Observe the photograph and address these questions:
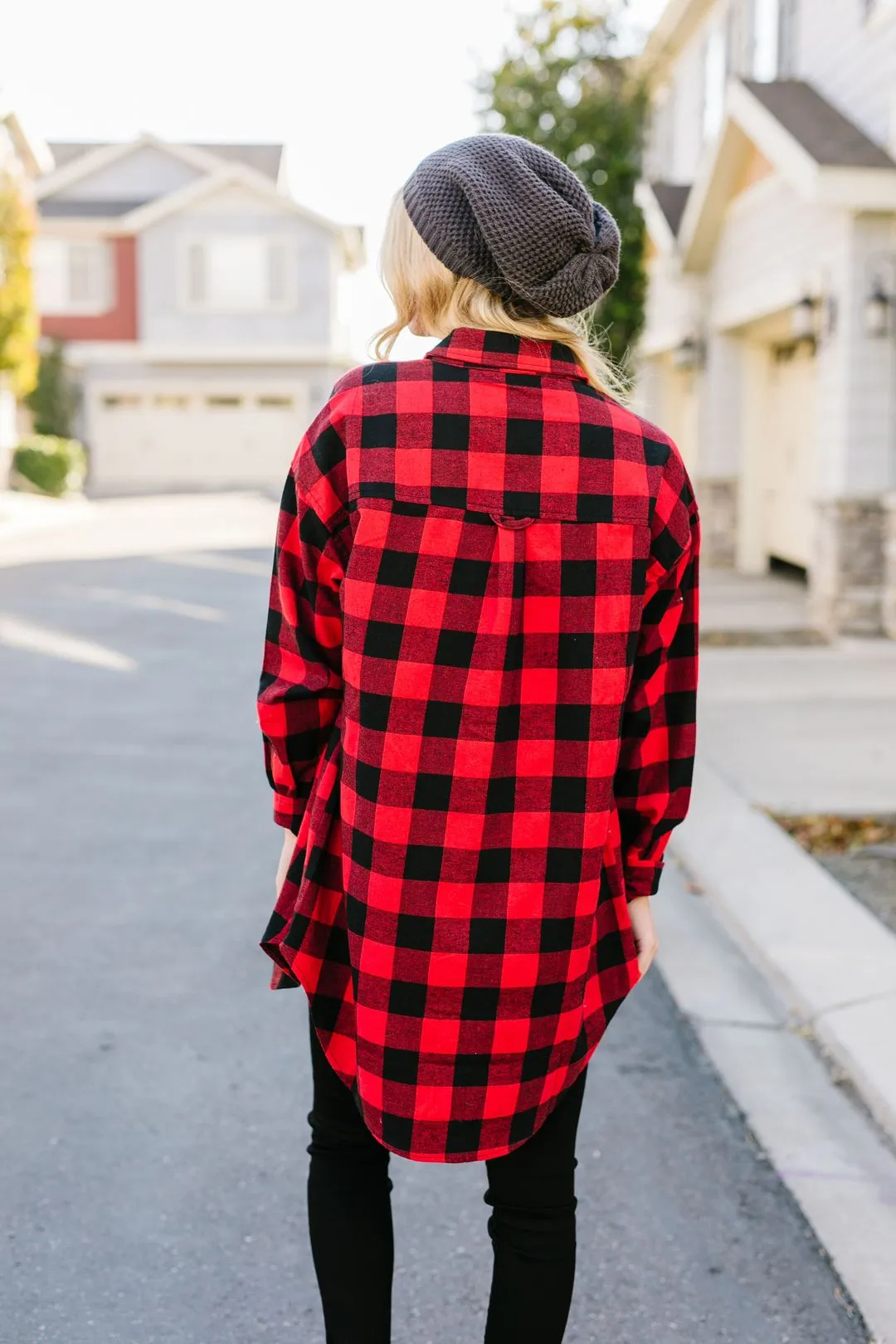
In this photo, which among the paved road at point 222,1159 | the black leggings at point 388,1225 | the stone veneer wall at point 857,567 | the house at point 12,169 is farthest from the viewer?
the house at point 12,169

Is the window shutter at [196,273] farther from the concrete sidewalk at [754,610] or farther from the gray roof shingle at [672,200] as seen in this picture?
the concrete sidewalk at [754,610]

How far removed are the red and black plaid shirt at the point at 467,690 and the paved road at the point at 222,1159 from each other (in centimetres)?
95

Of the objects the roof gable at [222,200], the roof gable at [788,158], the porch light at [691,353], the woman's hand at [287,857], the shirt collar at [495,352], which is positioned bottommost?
the woman's hand at [287,857]

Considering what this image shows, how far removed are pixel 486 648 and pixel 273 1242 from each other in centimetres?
155

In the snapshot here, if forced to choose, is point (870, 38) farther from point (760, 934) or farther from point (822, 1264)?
point (822, 1264)

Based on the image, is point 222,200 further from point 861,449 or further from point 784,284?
point 861,449

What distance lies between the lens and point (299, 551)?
1756 mm

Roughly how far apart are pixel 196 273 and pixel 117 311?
88.1 inches

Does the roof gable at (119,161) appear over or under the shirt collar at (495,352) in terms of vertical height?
over

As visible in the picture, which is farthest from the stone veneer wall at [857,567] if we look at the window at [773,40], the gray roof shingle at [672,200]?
the gray roof shingle at [672,200]

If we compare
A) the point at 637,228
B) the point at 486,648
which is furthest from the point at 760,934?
the point at 637,228

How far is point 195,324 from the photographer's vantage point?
35781 mm

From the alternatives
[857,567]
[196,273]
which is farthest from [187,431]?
[857,567]

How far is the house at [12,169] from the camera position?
2411cm
